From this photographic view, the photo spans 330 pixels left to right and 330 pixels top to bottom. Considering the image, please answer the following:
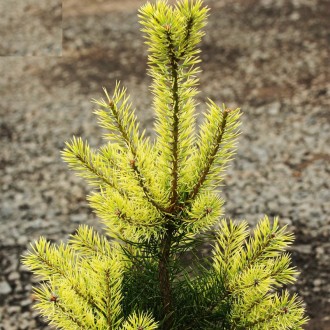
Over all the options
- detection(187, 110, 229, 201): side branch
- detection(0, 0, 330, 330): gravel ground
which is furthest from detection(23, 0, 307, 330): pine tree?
detection(0, 0, 330, 330): gravel ground

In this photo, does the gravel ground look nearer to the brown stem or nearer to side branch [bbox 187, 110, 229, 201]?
the brown stem

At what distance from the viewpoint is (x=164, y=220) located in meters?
1.65

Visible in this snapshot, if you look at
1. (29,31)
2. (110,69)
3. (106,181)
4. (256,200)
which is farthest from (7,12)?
(106,181)

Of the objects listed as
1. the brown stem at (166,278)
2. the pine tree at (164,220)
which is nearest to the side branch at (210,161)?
the pine tree at (164,220)

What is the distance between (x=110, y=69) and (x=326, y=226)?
8.23ft

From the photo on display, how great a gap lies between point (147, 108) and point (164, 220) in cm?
348

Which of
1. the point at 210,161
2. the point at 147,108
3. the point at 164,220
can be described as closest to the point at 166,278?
the point at 164,220

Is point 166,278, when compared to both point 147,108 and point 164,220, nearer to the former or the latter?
point 164,220

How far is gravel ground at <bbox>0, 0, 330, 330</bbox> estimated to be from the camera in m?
3.95

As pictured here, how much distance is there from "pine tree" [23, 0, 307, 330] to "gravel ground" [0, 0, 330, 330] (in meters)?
1.65

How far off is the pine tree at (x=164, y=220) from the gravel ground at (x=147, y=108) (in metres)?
1.65

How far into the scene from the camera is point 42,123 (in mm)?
4996

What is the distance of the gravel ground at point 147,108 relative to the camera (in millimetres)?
3945

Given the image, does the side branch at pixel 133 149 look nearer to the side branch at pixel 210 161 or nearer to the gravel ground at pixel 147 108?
the side branch at pixel 210 161
